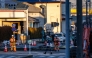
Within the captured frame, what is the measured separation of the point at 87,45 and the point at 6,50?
25.0 metres

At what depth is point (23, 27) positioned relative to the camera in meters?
64.2

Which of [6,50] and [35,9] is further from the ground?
[35,9]

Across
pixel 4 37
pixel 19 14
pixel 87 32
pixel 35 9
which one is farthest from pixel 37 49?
pixel 35 9

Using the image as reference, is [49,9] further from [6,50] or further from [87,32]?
[87,32]

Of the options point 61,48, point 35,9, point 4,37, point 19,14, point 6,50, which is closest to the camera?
point 6,50

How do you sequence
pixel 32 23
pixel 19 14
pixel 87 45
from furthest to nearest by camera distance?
pixel 32 23 → pixel 19 14 → pixel 87 45

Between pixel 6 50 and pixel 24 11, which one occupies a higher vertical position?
pixel 24 11

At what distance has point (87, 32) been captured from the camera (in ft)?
55.0

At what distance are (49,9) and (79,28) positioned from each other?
70137mm

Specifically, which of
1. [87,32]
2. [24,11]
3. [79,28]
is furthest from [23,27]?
[79,28]

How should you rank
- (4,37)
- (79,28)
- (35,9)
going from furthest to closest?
(35,9) → (4,37) → (79,28)

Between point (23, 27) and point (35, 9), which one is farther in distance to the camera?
point (35, 9)

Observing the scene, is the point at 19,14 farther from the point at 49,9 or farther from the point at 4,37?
the point at 49,9

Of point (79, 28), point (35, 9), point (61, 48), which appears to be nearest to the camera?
point (79, 28)
